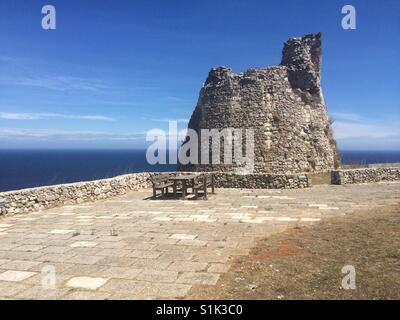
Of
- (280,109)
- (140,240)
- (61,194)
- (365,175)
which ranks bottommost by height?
(140,240)

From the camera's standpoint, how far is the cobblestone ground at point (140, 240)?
5074 millimetres

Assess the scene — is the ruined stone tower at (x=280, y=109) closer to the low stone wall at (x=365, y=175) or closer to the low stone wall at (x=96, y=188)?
the low stone wall at (x=365, y=175)

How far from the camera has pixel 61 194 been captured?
12445 mm

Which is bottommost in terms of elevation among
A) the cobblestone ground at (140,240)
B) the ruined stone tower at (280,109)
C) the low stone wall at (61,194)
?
the cobblestone ground at (140,240)

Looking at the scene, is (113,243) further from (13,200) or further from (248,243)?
(13,200)

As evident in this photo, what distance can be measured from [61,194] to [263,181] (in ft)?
27.3

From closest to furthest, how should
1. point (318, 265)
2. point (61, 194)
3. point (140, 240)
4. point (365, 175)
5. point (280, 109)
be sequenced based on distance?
1. point (318, 265)
2. point (140, 240)
3. point (61, 194)
4. point (365, 175)
5. point (280, 109)

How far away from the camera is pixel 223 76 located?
70.5 feet

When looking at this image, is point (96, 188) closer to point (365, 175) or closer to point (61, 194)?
point (61, 194)

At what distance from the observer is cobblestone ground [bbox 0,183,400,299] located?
→ 200 inches

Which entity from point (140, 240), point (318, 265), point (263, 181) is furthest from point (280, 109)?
point (318, 265)

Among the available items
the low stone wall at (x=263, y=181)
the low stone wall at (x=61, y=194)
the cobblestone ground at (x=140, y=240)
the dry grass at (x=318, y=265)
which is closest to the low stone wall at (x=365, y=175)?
the low stone wall at (x=263, y=181)

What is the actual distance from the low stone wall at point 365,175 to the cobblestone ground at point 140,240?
12.0 ft
